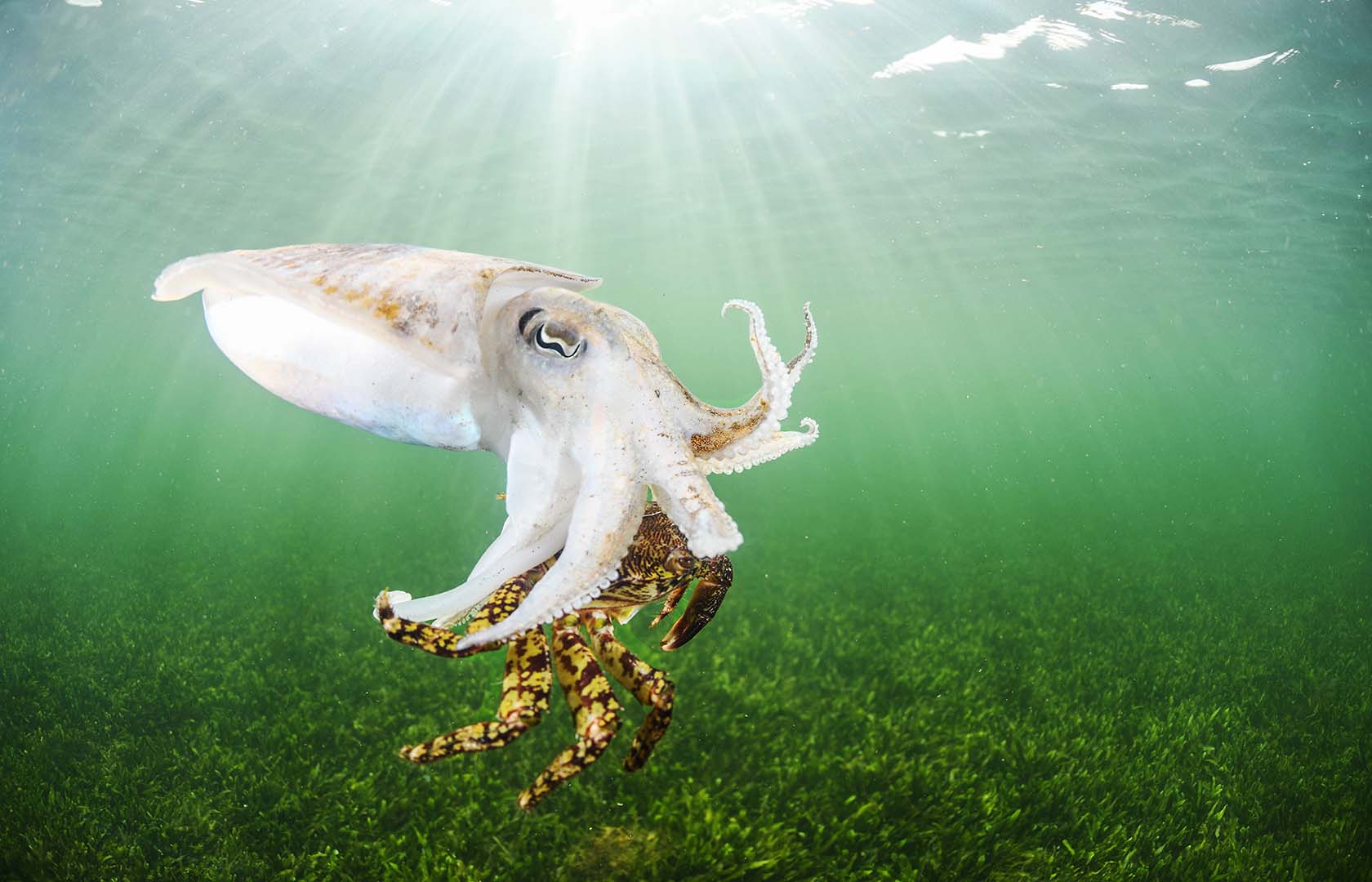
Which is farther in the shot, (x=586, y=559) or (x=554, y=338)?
(x=554, y=338)

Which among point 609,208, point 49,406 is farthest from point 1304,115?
point 49,406

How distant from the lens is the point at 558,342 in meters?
1.46

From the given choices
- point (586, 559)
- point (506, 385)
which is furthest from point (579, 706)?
point (506, 385)

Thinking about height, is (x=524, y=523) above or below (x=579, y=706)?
above

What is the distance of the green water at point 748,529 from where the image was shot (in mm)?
4590

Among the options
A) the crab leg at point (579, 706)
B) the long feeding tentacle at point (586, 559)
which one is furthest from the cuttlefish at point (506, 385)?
the crab leg at point (579, 706)

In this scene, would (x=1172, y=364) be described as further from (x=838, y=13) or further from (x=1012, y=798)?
(x=1012, y=798)

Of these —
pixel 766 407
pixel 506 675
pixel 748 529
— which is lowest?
pixel 748 529

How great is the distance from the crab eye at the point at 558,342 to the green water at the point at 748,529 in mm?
1785

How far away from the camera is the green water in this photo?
459cm

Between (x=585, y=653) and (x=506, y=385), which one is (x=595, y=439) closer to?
(x=506, y=385)

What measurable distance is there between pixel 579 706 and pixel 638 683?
0.16 meters

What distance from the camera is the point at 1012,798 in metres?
4.83

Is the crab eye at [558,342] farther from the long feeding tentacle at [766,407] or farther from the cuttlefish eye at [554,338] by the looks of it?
the long feeding tentacle at [766,407]
